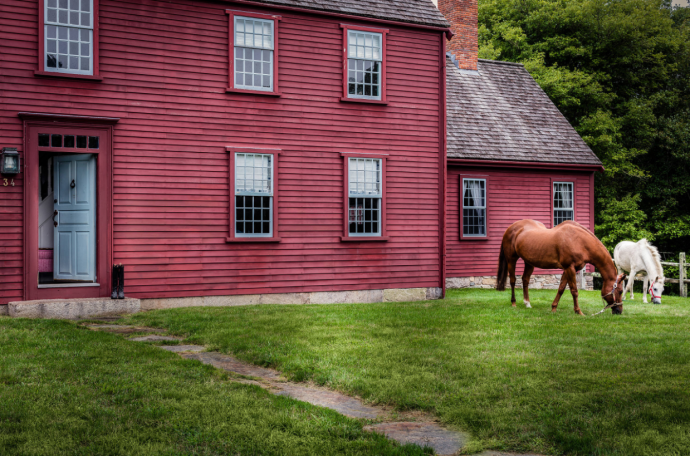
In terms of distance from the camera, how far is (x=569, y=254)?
12344mm

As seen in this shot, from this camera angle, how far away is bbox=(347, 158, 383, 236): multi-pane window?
1496 centimetres

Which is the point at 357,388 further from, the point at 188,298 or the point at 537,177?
the point at 537,177

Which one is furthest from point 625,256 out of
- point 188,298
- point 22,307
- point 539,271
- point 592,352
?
point 22,307

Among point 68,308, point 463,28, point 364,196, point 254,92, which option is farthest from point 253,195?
point 463,28

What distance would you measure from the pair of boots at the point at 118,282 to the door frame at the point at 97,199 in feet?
0.68

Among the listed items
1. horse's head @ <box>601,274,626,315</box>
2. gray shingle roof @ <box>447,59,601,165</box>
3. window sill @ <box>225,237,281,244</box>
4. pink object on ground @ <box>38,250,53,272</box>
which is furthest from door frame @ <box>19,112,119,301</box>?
gray shingle roof @ <box>447,59,601,165</box>

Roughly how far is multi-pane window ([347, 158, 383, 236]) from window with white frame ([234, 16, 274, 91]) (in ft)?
9.08

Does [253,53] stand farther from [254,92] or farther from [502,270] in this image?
[502,270]

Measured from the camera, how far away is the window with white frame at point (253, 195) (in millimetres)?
13742

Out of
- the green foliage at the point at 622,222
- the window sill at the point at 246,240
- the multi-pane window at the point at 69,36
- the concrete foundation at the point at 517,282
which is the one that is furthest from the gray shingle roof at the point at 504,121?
the multi-pane window at the point at 69,36

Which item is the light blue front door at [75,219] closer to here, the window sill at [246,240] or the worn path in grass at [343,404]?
the window sill at [246,240]

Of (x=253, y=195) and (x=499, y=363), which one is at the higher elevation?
(x=253, y=195)

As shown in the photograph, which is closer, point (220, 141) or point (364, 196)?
point (220, 141)

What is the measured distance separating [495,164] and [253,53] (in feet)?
31.2
